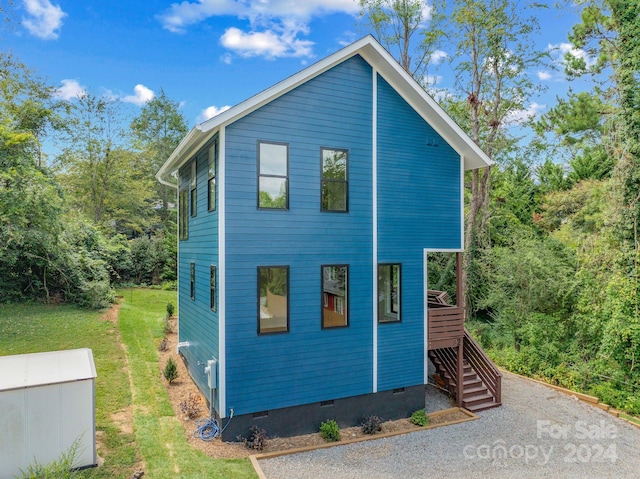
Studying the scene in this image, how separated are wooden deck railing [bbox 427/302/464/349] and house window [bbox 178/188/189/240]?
6.98 meters

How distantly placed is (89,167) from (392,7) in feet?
68.0

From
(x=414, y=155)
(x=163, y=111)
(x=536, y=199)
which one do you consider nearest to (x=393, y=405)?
(x=414, y=155)

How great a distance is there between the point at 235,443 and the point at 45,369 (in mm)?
3469

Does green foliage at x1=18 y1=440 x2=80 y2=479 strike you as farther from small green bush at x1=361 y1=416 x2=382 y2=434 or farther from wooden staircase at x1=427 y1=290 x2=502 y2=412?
wooden staircase at x1=427 y1=290 x2=502 y2=412

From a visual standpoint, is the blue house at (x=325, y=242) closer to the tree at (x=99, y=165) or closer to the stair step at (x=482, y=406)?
the stair step at (x=482, y=406)

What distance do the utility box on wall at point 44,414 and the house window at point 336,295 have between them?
4426 mm

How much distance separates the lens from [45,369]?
20.1 ft

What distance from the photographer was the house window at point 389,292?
8727 mm

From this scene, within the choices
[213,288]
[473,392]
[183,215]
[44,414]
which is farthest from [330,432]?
[183,215]

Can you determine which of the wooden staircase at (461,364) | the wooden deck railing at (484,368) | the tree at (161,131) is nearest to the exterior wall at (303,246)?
the wooden staircase at (461,364)

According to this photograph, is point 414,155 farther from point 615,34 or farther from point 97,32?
point 97,32

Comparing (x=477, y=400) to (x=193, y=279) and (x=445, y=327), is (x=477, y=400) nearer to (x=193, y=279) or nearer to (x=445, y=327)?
(x=445, y=327)

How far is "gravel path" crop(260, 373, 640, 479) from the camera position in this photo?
21.4 ft

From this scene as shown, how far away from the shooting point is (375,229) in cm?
848
